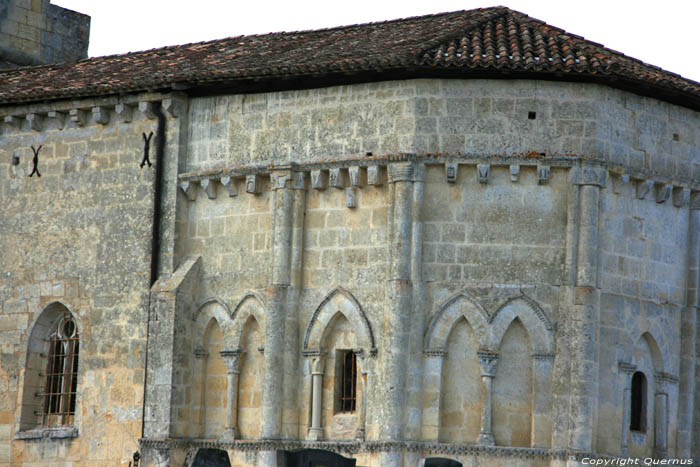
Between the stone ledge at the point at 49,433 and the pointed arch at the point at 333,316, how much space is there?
17.3 ft

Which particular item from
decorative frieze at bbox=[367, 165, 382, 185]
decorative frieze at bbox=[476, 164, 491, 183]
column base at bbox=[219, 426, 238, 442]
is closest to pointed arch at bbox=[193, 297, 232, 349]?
column base at bbox=[219, 426, 238, 442]

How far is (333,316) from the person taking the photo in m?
29.0

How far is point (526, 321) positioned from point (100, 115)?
8981 mm

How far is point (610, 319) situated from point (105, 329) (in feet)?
29.9

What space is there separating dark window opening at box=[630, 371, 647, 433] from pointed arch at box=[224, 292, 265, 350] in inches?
248

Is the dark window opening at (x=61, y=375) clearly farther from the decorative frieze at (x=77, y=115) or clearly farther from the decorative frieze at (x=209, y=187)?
the decorative frieze at (x=209, y=187)

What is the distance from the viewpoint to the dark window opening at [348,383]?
28.9 meters

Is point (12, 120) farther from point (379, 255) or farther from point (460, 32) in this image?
point (460, 32)

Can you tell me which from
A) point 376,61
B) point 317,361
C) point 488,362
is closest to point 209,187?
point 317,361

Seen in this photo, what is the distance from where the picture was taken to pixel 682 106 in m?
30.0

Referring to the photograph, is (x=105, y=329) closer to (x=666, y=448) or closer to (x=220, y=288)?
(x=220, y=288)

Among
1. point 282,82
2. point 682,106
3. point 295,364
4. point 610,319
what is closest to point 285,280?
point 295,364

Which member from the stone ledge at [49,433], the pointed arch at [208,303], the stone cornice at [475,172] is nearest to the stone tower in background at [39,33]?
the stone ledge at [49,433]

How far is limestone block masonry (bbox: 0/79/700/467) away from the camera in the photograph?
91.7ft
